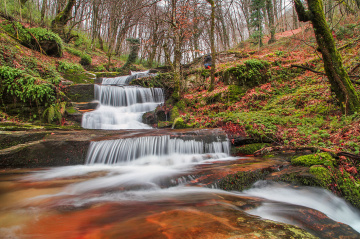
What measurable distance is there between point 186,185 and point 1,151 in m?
5.27

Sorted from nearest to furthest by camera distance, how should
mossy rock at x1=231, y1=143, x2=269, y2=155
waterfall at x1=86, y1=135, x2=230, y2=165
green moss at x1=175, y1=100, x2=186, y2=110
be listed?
waterfall at x1=86, y1=135, x2=230, y2=165 → mossy rock at x1=231, y1=143, x2=269, y2=155 → green moss at x1=175, y1=100, x2=186, y2=110

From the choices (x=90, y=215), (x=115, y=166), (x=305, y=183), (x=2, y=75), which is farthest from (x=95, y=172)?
(x=2, y=75)

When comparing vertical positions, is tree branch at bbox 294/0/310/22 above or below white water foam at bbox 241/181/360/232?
above

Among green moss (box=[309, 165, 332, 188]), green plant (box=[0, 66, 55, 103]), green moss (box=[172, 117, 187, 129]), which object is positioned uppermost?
green plant (box=[0, 66, 55, 103])

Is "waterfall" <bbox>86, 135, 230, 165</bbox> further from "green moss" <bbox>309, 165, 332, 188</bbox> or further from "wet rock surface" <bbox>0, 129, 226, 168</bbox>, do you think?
"green moss" <bbox>309, 165, 332, 188</bbox>

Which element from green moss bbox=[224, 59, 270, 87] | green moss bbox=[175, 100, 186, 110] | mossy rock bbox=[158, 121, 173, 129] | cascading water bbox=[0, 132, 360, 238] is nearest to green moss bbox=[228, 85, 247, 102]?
green moss bbox=[224, 59, 270, 87]

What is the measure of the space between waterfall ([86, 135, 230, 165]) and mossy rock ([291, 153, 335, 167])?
255cm

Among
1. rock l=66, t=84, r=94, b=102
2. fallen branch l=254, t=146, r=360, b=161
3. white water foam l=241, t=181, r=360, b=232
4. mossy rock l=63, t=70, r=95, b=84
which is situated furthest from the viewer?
mossy rock l=63, t=70, r=95, b=84

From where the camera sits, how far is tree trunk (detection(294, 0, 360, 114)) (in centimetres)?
515

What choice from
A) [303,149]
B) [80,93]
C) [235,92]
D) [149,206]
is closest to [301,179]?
[303,149]

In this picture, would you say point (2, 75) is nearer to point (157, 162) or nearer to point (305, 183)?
point (157, 162)

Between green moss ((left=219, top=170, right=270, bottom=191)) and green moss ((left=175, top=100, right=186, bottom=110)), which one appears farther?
green moss ((left=175, top=100, right=186, bottom=110))

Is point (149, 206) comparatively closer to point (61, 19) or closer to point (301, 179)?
point (301, 179)

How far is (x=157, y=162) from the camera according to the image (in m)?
5.74
